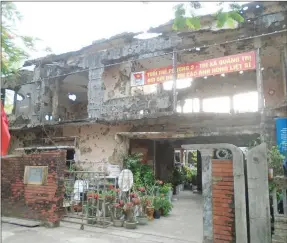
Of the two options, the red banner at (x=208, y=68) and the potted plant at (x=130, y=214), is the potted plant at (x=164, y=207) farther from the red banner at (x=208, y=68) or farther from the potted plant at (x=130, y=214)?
the red banner at (x=208, y=68)

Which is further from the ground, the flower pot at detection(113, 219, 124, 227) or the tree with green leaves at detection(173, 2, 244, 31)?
the tree with green leaves at detection(173, 2, 244, 31)

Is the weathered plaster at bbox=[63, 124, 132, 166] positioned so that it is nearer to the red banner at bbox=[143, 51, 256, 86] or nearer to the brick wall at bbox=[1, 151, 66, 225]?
the red banner at bbox=[143, 51, 256, 86]

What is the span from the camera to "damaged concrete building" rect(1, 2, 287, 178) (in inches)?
375

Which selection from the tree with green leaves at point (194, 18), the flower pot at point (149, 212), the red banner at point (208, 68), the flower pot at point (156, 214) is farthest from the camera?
the red banner at point (208, 68)

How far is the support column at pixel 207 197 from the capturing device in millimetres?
4832

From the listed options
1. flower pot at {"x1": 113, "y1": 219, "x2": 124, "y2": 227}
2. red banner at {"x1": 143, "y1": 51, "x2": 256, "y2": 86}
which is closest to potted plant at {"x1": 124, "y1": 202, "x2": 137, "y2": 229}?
flower pot at {"x1": 113, "y1": 219, "x2": 124, "y2": 227}

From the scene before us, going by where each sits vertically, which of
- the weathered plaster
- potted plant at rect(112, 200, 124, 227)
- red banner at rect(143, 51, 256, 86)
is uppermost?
red banner at rect(143, 51, 256, 86)

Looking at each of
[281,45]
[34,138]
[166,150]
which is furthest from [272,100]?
[34,138]

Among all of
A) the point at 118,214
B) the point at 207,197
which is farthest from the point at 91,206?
the point at 207,197

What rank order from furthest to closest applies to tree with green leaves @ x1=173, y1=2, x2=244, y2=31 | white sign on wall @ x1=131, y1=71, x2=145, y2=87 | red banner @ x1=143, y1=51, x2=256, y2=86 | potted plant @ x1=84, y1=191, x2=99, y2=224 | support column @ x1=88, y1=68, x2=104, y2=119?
support column @ x1=88, y1=68, x2=104, y2=119 < white sign on wall @ x1=131, y1=71, x2=145, y2=87 < red banner @ x1=143, y1=51, x2=256, y2=86 < potted plant @ x1=84, y1=191, x2=99, y2=224 < tree with green leaves @ x1=173, y1=2, x2=244, y2=31

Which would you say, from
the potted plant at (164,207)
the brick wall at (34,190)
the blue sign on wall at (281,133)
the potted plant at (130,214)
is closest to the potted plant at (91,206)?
the brick wall at (34,190)

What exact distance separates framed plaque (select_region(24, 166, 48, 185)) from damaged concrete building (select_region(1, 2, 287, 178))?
3.59 m

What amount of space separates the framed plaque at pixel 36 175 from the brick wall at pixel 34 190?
0.33 ft

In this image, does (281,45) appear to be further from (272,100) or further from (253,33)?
(272,100)
